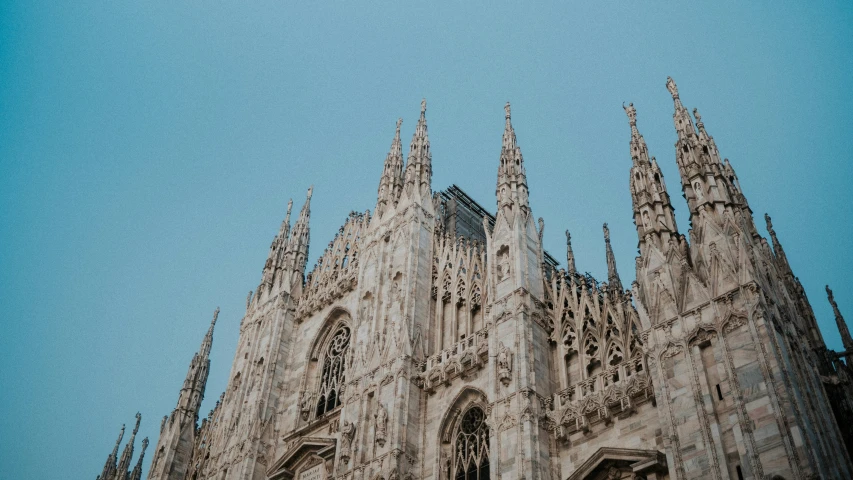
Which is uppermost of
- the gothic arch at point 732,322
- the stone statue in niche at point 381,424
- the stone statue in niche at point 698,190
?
the stone statue in niche at point 698,190

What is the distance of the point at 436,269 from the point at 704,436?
548 inches

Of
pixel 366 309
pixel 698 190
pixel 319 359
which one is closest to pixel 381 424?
pixel 366 309

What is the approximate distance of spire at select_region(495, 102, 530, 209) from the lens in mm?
25734

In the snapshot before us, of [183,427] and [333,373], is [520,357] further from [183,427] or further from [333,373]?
[183,427]

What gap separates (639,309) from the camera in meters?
18.4

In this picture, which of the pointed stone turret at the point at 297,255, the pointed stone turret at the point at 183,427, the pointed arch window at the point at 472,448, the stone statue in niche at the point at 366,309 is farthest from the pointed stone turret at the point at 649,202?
the pointed stone turret at the point at 183,427

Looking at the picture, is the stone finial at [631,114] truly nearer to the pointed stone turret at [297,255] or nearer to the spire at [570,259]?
the spire at [570,259]

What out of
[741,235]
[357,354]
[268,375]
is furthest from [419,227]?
[741,235]

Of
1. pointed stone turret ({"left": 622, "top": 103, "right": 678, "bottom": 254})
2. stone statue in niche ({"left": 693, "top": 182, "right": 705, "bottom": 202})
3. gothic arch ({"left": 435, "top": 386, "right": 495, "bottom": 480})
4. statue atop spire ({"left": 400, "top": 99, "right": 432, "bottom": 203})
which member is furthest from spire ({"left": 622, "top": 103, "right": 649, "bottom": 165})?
statue atop spire ({"left": 400, "top": 99, "right": 432, "bottom": 203})

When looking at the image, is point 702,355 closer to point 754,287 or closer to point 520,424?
point 754,287

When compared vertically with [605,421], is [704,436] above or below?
below

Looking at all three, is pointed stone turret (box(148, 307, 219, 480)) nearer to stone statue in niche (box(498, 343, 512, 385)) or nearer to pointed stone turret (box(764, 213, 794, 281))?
stone statue in niche (box(498, 343, 512, 385))

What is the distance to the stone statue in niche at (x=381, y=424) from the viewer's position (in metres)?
23.0

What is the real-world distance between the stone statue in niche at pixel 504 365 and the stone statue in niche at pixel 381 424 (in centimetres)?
412
